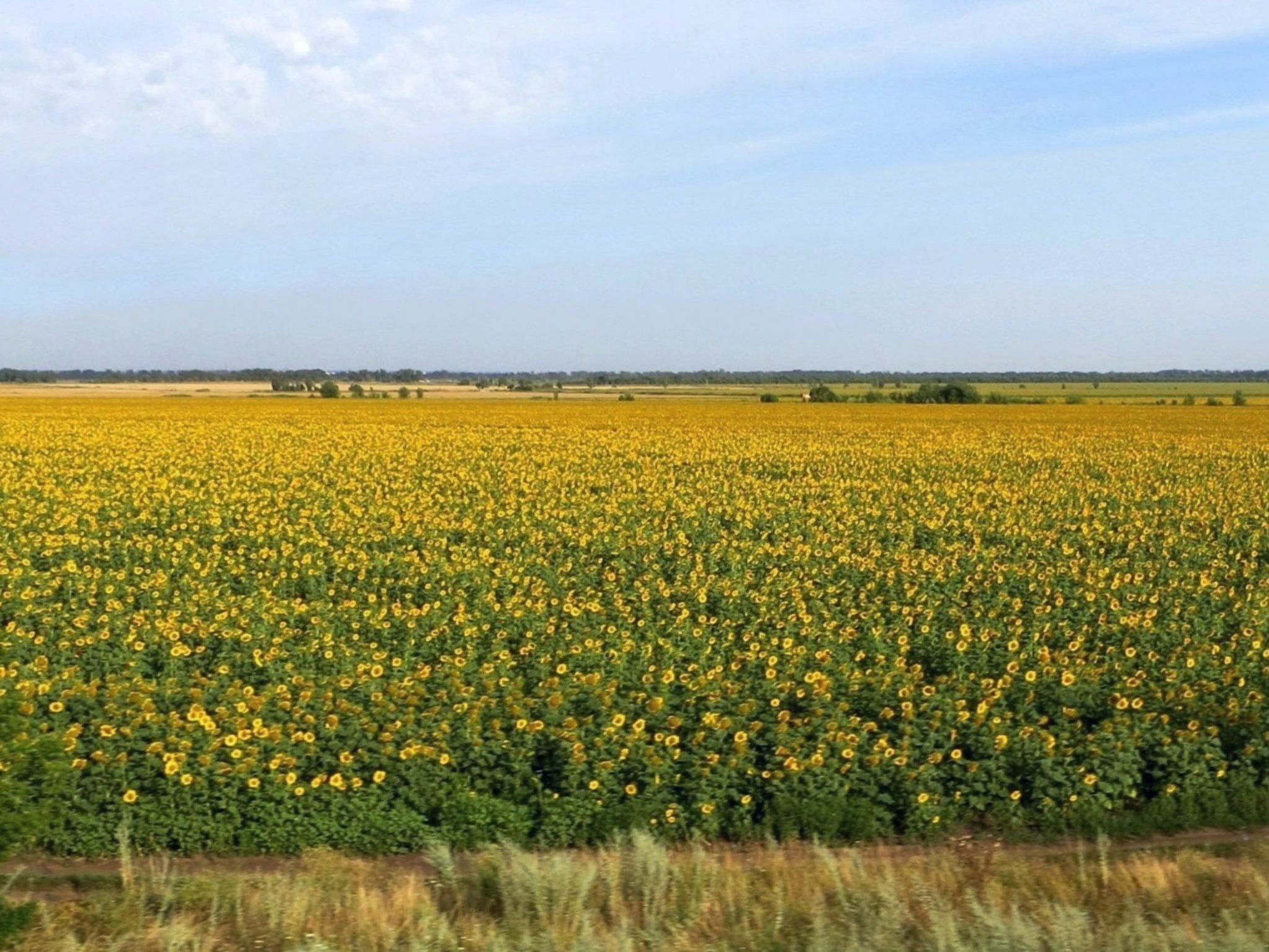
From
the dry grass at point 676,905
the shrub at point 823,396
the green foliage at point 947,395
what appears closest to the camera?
the dry grass at point 676,905

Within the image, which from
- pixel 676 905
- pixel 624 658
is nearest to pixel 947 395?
pixel 624 658

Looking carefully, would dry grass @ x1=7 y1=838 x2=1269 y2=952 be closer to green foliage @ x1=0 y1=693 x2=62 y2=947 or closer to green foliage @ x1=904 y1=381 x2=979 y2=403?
green foliage @ x1=0 y1=693 x2=62 y2=947

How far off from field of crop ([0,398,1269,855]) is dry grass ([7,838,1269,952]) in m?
0.63

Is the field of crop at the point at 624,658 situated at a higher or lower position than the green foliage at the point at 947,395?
lower

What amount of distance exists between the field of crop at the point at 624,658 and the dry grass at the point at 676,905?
2.08 feet

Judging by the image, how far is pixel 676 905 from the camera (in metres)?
4.83

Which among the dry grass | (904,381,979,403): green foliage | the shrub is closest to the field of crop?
the dry grass

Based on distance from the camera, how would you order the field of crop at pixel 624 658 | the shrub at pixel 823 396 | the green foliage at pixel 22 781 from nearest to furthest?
the green foliage at pixel 22 781, the field of crop at pixel 624 658, the shrub at pixel 823 396

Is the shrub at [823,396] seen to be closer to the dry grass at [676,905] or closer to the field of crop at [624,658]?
the field of crop at [624,658]

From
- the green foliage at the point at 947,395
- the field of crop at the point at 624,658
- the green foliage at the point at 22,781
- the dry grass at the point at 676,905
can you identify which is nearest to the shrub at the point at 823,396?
the green foliage at the point at 947,395

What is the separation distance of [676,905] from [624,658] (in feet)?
11.6

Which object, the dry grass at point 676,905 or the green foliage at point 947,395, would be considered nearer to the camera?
the dry grass at point 676,905

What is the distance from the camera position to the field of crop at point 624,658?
6.36 m

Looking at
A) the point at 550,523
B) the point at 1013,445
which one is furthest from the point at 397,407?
the point at 550,523
